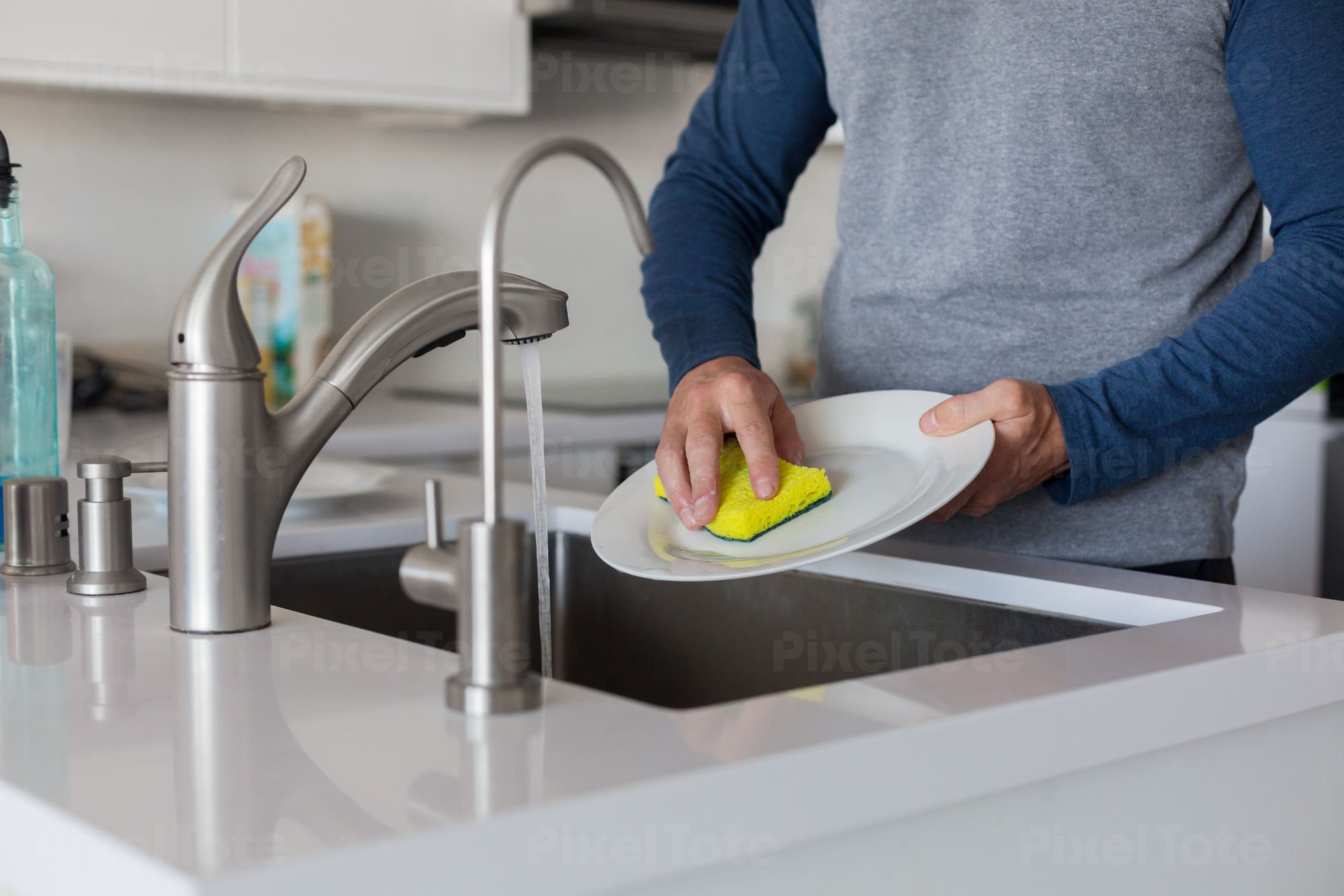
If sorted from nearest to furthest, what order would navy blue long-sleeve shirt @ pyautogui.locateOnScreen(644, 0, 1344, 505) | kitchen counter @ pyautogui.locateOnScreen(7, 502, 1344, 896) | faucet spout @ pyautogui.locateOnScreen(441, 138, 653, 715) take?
kitchen counter @ pyautogui.locateOnScreen(7, 502, 1344, 896), faucet spout @ pyautogui.locateOnScreen(441, 138, 653, 715), navy blue long-sleeve shirt @ pyautogui.locateOnScreen(644, 0, 1344, 505)

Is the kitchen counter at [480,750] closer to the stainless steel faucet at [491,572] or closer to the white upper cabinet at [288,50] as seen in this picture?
the stainless steel faucet at [491,572]

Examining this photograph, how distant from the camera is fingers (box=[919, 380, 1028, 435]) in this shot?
38.0 inches

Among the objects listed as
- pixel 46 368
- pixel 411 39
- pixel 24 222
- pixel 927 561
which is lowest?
pixel 927 561

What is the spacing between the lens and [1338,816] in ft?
2.64

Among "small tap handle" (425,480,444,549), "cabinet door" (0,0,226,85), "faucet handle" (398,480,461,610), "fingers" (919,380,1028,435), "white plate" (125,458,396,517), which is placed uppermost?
"cabinet door" (0,0,226,85)

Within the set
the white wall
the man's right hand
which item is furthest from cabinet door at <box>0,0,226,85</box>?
the man's right hand

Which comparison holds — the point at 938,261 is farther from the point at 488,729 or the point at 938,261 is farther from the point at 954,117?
the point at 488,729

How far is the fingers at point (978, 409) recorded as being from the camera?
0.97 meters

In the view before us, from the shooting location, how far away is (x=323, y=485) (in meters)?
1.31

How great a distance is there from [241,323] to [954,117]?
2.36 feet

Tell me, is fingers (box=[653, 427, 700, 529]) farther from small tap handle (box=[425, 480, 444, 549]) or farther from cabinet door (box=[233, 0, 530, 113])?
cabinet door (box=[233, 0, 530, 113])

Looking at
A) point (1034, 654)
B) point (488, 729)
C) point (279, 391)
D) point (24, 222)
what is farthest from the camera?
point (279, 391)

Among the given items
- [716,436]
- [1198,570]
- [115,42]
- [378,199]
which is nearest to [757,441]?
[716,436]

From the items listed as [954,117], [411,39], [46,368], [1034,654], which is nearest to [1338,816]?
[1034,654]
